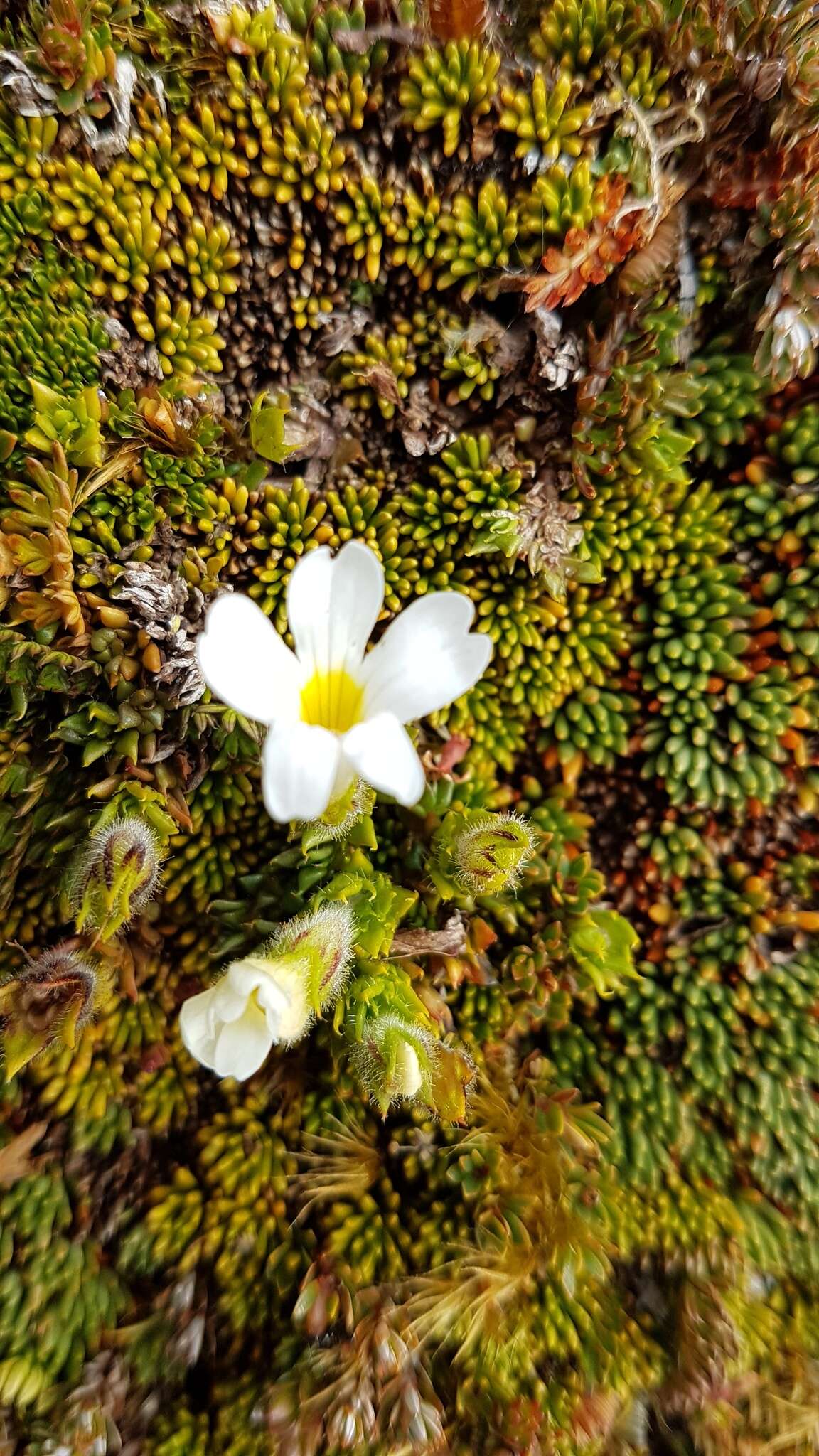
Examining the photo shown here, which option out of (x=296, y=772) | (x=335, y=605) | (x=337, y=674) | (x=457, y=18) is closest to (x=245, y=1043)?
(x=296, y=772)

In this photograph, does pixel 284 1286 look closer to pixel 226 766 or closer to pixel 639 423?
pixel 226 766

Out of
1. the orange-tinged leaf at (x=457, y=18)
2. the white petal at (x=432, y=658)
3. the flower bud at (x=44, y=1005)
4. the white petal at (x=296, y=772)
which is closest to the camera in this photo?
the white petal at (x=296, y=772)

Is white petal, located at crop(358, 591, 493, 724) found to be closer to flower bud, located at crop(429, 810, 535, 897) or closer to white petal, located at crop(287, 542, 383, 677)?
white petal, located at crop(287, 542, 383, 677)

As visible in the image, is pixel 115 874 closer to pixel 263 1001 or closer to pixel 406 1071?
pixel 263 1001

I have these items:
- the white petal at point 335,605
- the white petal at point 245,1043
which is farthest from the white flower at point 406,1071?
the white petal at point 335,605

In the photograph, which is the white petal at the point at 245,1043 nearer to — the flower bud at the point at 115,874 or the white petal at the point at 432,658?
the flower bud at the point at 115,874

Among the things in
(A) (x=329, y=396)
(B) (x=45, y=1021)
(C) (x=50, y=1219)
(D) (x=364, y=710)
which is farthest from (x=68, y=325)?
(C) (x=50, y=1219)
